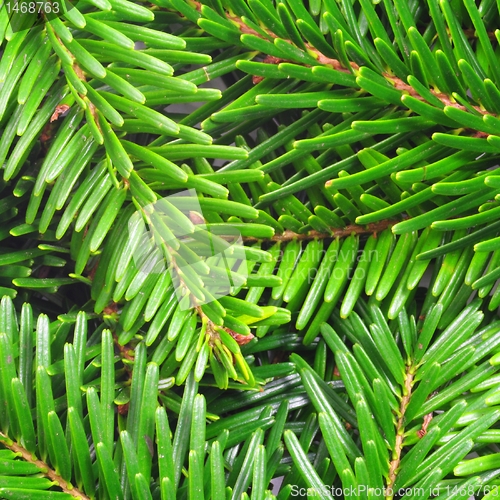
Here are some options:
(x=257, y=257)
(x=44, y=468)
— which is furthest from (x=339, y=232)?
(x=44, y=468)

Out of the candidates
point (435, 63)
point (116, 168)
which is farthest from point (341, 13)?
point (116, 168)

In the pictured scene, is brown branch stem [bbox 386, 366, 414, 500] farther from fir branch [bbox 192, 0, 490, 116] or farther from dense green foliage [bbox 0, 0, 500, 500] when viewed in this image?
fir branch [bbox 192, 0, 490, 116]

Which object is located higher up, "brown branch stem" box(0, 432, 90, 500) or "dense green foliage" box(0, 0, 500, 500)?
"dense green foliage" box(0, 0, 500, 500)

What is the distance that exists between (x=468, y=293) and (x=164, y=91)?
240mm

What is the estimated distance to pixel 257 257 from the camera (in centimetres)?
35

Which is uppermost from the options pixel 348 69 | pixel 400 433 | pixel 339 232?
pixel 348 69

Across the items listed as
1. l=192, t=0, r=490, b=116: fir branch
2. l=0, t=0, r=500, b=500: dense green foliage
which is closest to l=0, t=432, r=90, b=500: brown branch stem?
l=0, t=0, r=500, b=500: dense green foliage

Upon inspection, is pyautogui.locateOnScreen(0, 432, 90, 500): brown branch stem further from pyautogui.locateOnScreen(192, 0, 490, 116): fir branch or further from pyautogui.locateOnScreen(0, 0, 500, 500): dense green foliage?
pyautogui.locateOnScreen(192, 0, 490, 116): fir branch

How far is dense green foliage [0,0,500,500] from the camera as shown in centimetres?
34

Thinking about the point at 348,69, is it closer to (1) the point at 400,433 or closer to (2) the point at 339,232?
(2) the point at 339,232

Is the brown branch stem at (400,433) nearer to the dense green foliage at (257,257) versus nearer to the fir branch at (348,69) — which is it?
the dense green foliage at (257,257)

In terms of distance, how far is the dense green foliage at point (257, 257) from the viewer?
1.11ft

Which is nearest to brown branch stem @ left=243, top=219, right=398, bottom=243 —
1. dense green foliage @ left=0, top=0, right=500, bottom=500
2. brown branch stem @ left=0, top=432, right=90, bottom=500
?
dense green foliage @ left=0, top=0, right=500, bottom=500

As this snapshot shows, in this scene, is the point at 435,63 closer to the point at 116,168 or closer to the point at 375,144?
the point at 375,144
